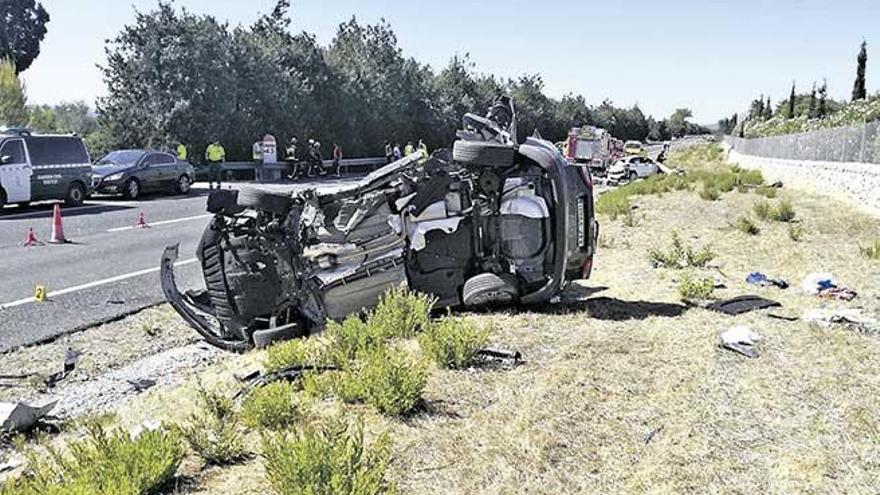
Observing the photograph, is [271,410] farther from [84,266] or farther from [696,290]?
[84,266]

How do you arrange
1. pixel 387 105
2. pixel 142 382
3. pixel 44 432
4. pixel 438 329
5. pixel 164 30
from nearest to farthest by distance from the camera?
pixel 44 432 < pixel 438 329 < pixel 142 382 < pixel 164 30 < pixel 387 105

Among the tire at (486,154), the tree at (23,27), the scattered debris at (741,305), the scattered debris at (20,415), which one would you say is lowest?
the scattered debris at (20,415)

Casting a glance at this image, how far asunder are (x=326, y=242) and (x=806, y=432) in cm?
394

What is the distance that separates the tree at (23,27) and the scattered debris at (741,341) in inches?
2633

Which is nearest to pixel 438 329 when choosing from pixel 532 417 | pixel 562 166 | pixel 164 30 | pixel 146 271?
pixel 532 417

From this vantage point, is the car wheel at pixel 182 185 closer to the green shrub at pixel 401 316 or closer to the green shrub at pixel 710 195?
the green shrub at pixel 710 195

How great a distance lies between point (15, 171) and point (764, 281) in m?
16.4

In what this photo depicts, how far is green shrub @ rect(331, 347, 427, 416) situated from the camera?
4.18 metres

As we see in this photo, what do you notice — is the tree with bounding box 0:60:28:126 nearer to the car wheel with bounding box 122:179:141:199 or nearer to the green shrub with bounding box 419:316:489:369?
the car wheel with bounding box 122:179:141:199

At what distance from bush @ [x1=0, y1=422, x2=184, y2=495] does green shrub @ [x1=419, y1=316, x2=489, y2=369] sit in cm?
200

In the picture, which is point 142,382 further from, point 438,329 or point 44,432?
point 438,329

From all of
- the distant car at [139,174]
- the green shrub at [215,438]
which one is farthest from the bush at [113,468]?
the distant car at [139,174]

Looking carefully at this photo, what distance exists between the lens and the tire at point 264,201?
6203mm

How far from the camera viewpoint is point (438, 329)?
5344 millimetres
